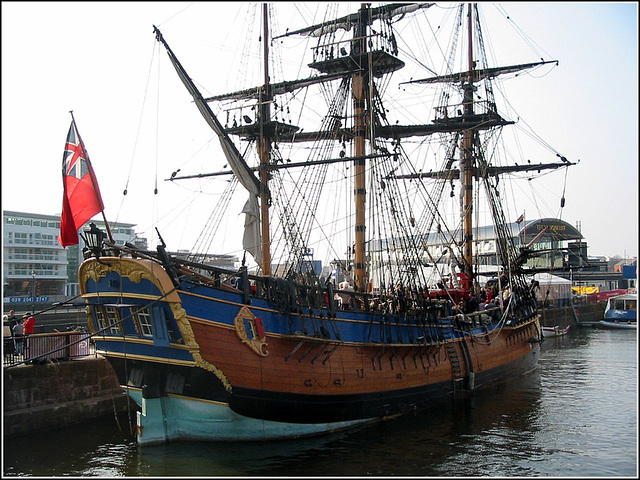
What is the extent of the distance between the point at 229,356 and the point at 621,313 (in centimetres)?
4269

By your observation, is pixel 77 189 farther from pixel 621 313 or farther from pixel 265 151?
pixel 621 313

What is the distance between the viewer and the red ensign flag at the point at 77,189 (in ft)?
40.4

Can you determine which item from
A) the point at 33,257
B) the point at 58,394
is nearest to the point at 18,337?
the point at 58,394

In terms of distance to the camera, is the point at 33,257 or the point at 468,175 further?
the point at 33,257

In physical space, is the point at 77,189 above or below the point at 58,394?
above

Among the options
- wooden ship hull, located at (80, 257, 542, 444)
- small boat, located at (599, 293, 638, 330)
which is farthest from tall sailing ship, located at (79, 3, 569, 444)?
small boat, located at (599, 293, 638, 330)

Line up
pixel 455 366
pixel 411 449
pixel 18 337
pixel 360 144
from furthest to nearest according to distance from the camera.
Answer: pixel 360 144
pixel 455 366
pixel 18 337
pixel 411 449

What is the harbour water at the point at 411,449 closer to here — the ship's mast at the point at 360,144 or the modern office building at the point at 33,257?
the ship's mast at the point at 360,144

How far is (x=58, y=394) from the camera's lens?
15492 millimetres

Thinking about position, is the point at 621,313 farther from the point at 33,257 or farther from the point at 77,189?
the point at 33,257

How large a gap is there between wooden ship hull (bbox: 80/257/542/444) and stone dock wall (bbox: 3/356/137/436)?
4.85 ft

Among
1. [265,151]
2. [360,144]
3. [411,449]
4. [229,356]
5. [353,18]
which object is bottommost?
[411,449]

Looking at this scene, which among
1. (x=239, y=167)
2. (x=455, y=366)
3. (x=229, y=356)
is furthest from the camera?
(x=455, y=366)

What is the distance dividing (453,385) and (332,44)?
12.3 meters
